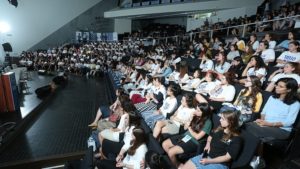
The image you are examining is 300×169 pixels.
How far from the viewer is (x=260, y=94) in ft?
9.68

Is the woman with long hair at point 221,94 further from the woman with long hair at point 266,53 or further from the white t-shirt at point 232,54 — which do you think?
the white t-shirt at point 232,54

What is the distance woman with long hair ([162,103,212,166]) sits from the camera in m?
2.52

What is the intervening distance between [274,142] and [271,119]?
42 centimetres

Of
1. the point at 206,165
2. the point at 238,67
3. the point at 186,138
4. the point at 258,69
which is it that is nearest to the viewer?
the point at 206,165

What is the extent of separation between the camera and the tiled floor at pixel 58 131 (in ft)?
11.8

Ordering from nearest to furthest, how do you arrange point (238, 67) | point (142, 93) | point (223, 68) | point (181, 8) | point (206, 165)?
point (206, 165)
point (238, 67)
point (223, 68)
point (142, 93)
point (181, 8)

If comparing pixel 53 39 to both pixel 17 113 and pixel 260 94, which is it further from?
pixel 260 94

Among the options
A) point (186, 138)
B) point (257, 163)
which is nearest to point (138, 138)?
point (186, 138)

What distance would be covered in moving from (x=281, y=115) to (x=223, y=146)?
947 millimetres

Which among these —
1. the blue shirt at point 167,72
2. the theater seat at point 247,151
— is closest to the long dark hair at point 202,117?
the theater seat at point 247,151

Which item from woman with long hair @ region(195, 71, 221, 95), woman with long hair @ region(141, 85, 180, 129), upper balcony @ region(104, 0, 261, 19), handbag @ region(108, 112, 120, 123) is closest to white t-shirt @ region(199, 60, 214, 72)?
woman with long hair @ region(195, 71, 221, 95)

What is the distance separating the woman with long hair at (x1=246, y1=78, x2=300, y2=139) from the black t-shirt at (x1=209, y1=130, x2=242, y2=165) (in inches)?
18.5

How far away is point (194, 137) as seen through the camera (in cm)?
261

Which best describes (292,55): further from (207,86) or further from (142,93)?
(142,93)
